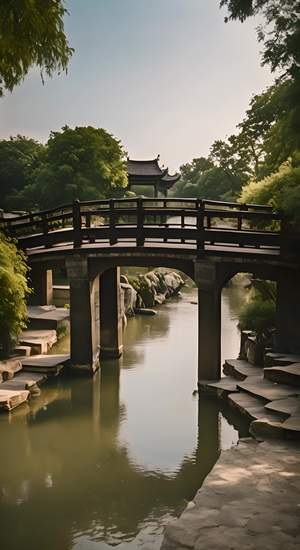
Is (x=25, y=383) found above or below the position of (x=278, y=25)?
below

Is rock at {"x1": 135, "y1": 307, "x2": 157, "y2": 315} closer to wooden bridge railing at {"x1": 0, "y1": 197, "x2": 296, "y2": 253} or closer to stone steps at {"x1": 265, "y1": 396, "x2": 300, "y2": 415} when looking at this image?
wooden bridge railing at {"x1": 0, "y1": 197, "x2": 296, "y2": 253}

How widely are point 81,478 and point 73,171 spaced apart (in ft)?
83.6

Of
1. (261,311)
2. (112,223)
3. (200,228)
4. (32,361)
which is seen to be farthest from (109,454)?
(261,311)

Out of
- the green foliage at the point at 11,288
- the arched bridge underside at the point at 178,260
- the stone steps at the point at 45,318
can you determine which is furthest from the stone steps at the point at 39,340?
the green foliage at the point at 11,288

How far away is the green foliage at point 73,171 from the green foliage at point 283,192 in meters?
16.3

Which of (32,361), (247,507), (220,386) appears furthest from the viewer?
(32,361)

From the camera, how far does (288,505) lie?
276 inches

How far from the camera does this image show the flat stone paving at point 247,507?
20.3ft

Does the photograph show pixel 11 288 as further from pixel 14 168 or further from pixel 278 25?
pixel 14 168

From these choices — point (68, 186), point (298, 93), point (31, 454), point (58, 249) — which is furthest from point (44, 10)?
point (68, 186)

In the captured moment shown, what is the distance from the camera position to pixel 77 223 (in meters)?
14.6

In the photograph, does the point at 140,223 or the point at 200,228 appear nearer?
the point at 200,228

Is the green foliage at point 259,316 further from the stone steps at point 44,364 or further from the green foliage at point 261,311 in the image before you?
the stone steps at point 44,364

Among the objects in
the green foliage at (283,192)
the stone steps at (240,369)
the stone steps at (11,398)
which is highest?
the green foliage at (283,192)
